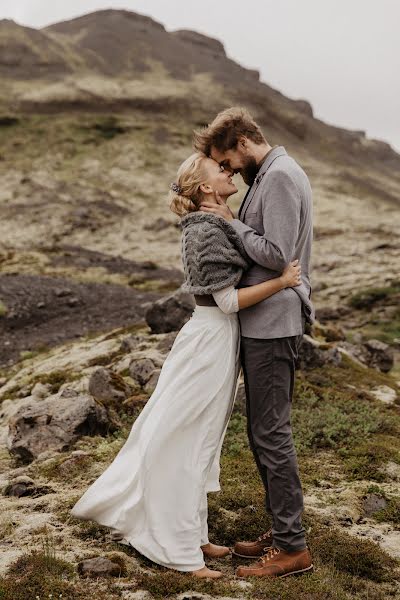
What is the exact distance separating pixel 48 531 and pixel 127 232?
36.9 metres

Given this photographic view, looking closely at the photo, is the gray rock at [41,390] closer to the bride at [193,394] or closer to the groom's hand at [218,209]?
the bride at [193,394]

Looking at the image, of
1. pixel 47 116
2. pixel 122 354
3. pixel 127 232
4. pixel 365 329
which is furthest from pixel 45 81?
pixel 122 354

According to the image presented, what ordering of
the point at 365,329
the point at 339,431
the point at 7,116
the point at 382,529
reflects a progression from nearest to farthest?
the point at 382,529 < the point at 339,431 < the point at 365,329 < the point at 7,116

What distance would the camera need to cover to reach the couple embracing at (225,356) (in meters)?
5.76

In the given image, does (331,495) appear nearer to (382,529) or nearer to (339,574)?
(382,529)

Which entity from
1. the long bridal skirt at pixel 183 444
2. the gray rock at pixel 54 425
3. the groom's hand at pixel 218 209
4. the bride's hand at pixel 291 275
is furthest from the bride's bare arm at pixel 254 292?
the gray rock at pixel 54 425

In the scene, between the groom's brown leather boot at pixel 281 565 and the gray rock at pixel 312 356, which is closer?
the groom's brown leather boot at pixel 281 565

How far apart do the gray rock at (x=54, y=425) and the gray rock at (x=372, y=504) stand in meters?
3.90

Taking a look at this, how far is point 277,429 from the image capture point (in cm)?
588

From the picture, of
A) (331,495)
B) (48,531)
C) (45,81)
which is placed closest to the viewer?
(48,531)

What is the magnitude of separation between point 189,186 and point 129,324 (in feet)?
50.7

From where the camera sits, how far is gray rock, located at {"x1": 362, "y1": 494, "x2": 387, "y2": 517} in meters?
7.69

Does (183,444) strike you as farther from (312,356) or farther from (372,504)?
(312,356)

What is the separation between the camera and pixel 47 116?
60.7m
